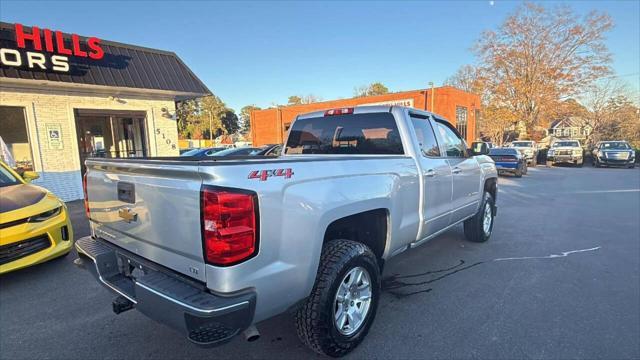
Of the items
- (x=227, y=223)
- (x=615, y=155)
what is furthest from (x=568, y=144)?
(x=227, y=223)

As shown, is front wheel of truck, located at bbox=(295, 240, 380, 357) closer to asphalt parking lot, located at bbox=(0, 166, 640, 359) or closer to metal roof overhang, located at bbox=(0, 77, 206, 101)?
asphalt parking lot, located at bbox=(0, 166, 640, 359)

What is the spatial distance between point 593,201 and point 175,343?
435 inches

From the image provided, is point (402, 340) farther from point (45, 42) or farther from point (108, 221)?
point (45, 42)

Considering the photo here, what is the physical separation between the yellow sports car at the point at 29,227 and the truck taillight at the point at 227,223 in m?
3.50

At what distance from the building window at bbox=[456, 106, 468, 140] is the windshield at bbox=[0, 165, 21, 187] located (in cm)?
2941

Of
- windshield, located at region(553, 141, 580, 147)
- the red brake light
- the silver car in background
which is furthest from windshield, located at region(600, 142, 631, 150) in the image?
the red brake light

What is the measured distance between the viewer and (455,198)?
14.2 feet

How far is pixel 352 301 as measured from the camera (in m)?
2.74

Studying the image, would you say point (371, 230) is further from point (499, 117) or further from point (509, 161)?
point (499, 117)

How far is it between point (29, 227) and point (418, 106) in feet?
89.0

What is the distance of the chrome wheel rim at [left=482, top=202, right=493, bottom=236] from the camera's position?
18.0 ft

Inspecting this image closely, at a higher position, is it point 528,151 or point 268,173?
point 268,173

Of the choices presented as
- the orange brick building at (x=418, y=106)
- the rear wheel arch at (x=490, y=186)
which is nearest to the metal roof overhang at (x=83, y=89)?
the rear wheel arch at (x=490, y=186)

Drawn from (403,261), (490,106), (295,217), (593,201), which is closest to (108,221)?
(295,217)
